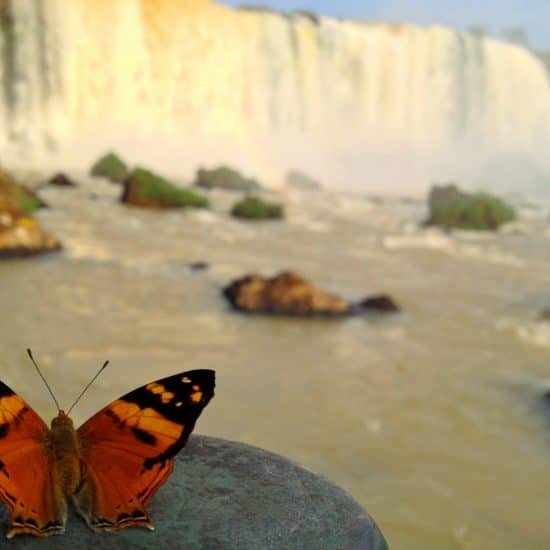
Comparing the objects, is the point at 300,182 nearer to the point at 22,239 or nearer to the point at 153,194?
the point at 153,194

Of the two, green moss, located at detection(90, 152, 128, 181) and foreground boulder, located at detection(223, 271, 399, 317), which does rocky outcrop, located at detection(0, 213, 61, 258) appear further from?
green moss, located at detection(90, 152, 128, 181)

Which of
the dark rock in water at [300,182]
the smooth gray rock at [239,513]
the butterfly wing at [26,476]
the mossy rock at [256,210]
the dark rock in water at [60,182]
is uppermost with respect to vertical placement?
the butterfly wing at [26,476]

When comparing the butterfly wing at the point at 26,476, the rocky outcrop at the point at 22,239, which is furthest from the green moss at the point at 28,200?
the butterfly wing at the point at 26,476

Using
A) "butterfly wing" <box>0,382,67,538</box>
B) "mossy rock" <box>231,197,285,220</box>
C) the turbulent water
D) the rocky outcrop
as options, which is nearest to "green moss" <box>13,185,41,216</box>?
the turbulent water

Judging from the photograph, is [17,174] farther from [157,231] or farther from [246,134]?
[246,134]

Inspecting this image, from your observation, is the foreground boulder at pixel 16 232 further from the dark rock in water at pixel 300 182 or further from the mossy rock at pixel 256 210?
the dark rock in water at pixel 300 182
